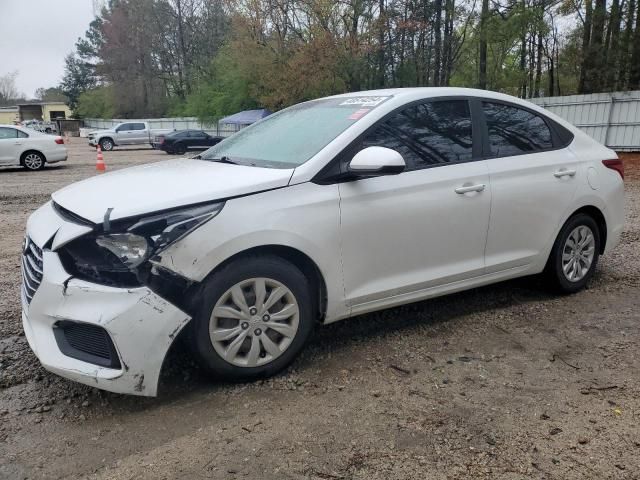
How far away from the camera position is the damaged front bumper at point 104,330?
8.66 feet

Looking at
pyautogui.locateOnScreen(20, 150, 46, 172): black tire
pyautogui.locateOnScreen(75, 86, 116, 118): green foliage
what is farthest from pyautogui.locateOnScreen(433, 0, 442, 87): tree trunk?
pyautogui.locateOnScreen(75, 86, 116, 118): green foliage

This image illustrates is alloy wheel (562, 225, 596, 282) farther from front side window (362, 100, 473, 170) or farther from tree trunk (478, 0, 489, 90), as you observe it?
tree trunk (478, 0, 489, 90)

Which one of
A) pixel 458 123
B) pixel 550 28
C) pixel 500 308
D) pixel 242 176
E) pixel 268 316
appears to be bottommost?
pixel 500 308

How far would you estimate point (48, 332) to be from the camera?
2.80 metres

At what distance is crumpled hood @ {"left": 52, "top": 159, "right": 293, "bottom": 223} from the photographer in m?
2.81

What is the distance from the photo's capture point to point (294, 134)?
3.72 meters

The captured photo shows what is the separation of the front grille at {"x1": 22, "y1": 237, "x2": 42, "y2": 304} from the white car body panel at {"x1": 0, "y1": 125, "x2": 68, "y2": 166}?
1464 centimetres

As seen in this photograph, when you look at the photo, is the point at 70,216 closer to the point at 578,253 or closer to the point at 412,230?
the point at 412,230

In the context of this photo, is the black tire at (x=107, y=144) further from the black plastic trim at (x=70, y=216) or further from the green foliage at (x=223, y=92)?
the black plastic trim at (x=70, y=216)

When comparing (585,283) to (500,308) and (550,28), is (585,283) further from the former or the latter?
(550,28)

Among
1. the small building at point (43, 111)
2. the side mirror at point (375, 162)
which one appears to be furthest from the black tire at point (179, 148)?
the small building at point (43, 111)

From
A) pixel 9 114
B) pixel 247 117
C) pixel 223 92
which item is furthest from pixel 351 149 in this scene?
pixel 9 114

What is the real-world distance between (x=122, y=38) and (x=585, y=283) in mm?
64349

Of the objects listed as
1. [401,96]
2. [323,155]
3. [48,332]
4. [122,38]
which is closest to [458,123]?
[401,96]
